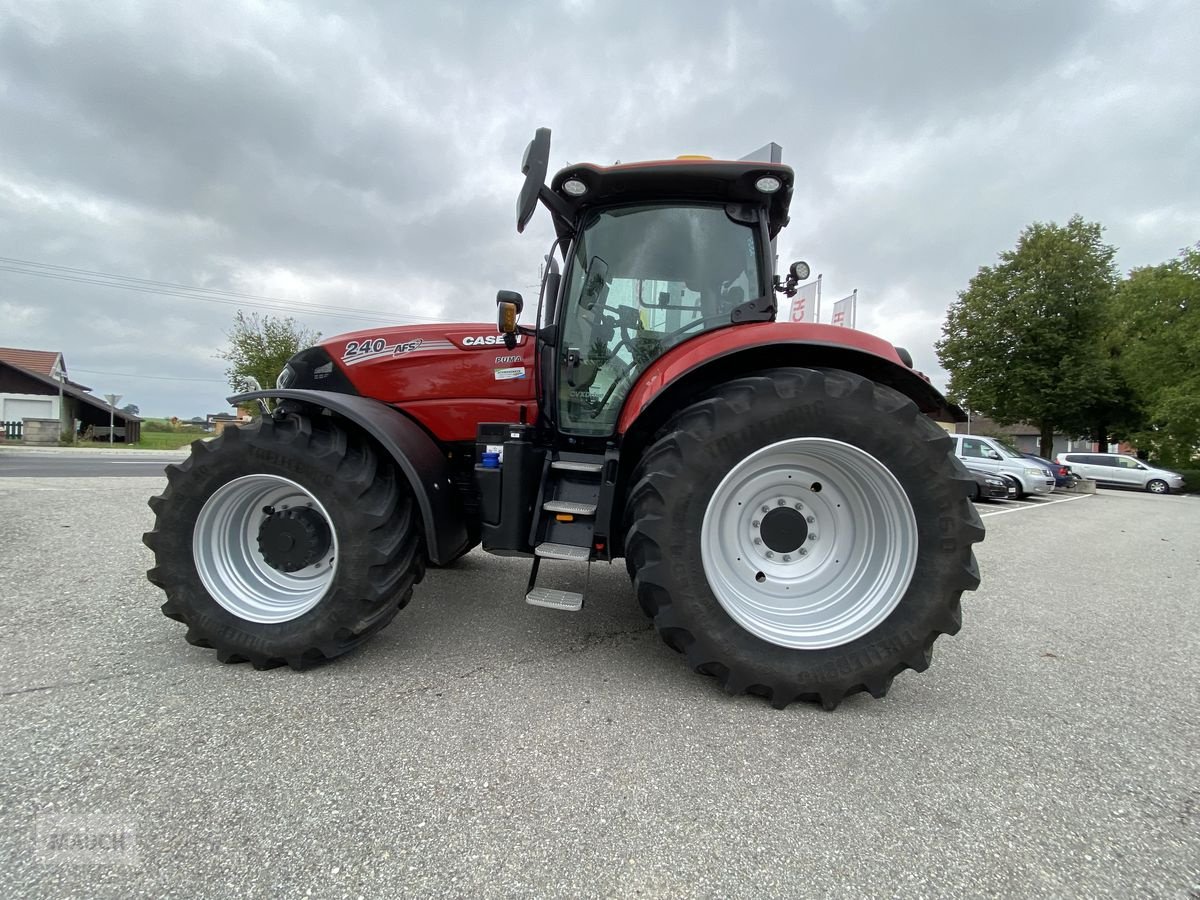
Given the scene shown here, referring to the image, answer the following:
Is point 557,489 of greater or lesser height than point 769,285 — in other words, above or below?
below

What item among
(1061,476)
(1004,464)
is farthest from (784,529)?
(1061,476)

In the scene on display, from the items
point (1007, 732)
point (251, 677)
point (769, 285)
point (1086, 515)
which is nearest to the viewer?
point (1007, 732)

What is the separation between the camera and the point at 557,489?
2.58m

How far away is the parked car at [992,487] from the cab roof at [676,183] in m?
12.5

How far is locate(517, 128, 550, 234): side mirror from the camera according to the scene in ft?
7.06

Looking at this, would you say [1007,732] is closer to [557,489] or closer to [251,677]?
[557,489]

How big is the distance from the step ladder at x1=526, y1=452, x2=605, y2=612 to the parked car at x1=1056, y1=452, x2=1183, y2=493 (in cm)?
2335

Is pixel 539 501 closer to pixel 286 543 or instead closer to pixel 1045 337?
pixel 286 543

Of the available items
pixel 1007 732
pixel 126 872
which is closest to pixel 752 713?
pixel 1007 732

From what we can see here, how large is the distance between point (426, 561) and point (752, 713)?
1.60 m

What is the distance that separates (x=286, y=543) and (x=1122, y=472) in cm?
2683

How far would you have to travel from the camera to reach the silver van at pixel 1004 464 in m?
13.0

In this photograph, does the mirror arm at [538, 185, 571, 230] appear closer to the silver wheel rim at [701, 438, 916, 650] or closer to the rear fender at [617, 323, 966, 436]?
the rear fender at [617, 323, 966, 436]

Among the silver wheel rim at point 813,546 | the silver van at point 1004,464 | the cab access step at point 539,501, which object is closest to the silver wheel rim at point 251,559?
the cab access step at point 539,501
